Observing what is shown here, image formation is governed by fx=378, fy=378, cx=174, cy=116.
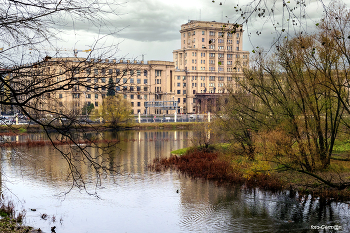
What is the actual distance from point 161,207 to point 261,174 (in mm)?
7346

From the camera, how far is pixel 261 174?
857 inches

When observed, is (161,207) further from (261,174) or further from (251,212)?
(261,174)

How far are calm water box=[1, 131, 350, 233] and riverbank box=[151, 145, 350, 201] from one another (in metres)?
1.06

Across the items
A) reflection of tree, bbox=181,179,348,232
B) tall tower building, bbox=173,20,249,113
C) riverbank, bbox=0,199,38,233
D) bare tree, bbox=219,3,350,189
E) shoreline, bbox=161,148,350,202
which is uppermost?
tall tower building, bbox=173,20,249,113

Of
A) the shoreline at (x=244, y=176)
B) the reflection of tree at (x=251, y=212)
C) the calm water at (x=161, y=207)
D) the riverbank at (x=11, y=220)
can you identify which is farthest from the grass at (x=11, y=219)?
the shoreline at (x=244, y=176)

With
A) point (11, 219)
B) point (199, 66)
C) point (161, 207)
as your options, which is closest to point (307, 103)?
point (161, 207)

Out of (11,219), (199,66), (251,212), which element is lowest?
(251,212)

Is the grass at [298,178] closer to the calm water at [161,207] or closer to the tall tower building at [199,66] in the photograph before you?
the calm water at [161,207]

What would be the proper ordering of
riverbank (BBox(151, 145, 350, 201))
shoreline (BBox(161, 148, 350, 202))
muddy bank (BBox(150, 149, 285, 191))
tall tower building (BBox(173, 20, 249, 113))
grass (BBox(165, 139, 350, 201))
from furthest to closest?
tall tower building (BBox(173, 20, 249, 113)), muddy bank (BBox(150, 149, 285, 191)), riverbank (BBox(151, 145, 350, 201)), shoreline (BBox(161, 148, 350, 202)), grass (BBox(165, 139, 350, 201))

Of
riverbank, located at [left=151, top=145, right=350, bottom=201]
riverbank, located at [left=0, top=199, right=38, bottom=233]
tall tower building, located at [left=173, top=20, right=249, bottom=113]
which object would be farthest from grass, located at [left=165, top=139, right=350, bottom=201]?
tall tower building, located at [left=173, top=20, right=249, bottom=113]

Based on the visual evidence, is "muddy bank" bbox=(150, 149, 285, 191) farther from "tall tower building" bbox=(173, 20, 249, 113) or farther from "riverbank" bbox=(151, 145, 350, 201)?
"tall tower building" bbox=(173, 20, 249, 113)

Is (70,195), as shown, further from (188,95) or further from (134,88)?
(188,95)

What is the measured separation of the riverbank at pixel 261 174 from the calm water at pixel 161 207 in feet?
3.48

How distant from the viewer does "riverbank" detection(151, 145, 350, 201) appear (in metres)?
19.0
